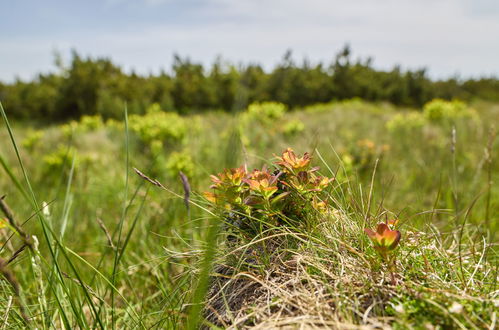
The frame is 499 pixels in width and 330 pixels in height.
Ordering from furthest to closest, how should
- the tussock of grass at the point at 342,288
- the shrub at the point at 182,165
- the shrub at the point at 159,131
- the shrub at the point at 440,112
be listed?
the shrub at the point at 440,112 → the shrub at the point at 159,131 → the shrub at the point at 182,165 → the tussock of grass at the point at 342,288

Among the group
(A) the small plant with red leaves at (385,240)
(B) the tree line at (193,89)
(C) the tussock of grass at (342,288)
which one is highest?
(A) the small plant with red leaves at (385,240)

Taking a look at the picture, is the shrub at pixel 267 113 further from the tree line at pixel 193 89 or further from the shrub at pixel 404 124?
the tree line at pixel 193 89

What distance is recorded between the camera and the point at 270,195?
0.98 meters

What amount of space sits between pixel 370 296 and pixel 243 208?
1.33 feet

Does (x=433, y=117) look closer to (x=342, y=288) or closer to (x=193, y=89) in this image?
(x=342, y=288)

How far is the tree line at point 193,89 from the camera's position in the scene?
20.9 meters

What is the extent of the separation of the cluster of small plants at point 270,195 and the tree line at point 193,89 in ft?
60.0

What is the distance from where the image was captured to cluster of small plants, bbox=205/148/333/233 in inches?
39.3

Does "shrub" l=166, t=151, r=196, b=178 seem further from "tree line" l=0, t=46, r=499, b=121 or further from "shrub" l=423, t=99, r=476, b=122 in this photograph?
"tree line" l=0, t=46, r=499, b=121

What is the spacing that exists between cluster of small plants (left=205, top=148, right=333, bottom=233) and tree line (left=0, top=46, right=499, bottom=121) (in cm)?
1828

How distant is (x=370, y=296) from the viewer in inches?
32.5

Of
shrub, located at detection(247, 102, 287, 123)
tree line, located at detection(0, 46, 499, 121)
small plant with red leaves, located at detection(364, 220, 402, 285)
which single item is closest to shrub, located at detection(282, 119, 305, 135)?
shrub, located at detection(247, 102, 287, 123)

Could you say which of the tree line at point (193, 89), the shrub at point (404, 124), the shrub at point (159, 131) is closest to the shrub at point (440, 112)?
the shrub at point (404, 124)

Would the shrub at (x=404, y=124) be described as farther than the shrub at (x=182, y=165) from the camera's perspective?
Yes
